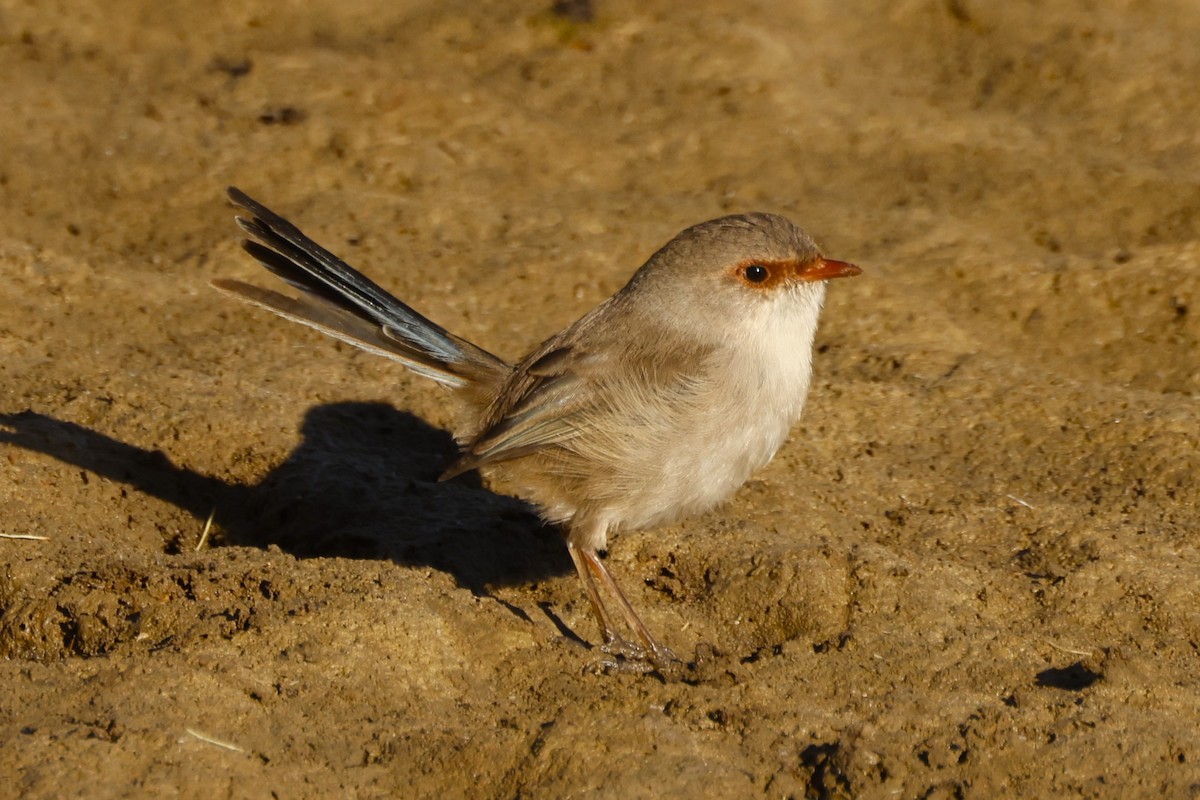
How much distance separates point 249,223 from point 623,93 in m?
4.26

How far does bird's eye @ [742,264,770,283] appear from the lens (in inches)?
215

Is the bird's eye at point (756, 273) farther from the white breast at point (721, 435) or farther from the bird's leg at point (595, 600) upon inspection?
the bird's leg at point (595, 600)

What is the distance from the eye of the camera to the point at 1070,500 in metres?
6.02

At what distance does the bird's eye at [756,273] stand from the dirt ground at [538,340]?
3.44 ft

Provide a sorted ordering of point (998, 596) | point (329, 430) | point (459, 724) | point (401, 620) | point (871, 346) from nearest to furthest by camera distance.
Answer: point (459, 724), point (401, 620), point (998, 596), point (329, 430), point (871, 346)

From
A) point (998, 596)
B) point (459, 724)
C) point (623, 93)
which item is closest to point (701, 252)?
point (998, 596)

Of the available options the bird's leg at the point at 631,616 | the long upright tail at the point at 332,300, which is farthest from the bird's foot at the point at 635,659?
the long upright tail at the point at 332,300

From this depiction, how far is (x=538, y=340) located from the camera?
7.16m

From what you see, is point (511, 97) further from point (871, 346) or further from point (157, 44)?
point (871, 346)

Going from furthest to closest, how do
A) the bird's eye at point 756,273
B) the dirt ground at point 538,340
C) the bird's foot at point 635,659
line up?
the bird's eye at point 756,273
the bird's foot at point 635,659
the dirt ground at point 538,340

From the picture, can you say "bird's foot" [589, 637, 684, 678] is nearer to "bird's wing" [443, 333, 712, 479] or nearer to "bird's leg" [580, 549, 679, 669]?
"bird's leg" [580, 549, 679, 669]

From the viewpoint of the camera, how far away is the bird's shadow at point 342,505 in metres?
5.84

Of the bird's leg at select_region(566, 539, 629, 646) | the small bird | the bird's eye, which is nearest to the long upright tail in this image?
the small bird

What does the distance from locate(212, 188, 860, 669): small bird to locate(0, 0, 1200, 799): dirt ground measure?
1.44ft
